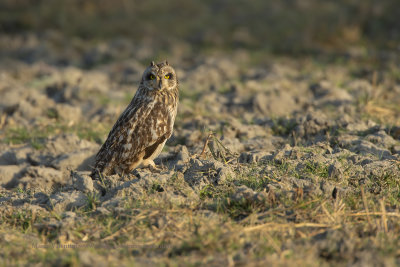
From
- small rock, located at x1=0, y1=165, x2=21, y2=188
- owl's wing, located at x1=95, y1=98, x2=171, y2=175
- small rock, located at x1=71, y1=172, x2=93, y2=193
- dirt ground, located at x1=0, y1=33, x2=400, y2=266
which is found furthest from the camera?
small rock, located at x1=0, y1=165, x2=21, y2=188

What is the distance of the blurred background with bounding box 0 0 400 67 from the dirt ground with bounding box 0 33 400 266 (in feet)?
11.4

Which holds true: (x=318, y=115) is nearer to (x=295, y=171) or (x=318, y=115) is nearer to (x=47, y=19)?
(x=295, y=171)

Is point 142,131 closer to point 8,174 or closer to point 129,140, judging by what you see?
point 129,140

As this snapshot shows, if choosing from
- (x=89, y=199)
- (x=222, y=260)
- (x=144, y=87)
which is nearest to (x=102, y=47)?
(x=144, y=87)

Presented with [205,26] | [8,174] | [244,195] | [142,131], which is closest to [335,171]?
[244,195]

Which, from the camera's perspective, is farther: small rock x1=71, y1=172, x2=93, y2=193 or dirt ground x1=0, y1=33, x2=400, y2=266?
small rock x1=71, y1=172, x2=93, y2=193

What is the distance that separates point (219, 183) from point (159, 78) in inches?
64.1

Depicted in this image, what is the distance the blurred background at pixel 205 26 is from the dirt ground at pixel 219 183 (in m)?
3.46

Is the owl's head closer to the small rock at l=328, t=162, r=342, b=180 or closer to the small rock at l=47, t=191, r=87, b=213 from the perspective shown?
the small rock at l=47, t=191, r=87, b=213

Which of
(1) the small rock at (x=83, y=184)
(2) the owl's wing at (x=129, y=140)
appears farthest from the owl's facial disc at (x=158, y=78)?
(1) the small rock at (x=83, y=184)

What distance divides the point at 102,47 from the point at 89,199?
30.1ft

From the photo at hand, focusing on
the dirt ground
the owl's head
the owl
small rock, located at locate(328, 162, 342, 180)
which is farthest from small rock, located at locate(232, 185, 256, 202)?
the owl's head

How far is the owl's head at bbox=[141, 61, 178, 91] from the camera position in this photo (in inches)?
224

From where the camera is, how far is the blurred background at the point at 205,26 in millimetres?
12891
